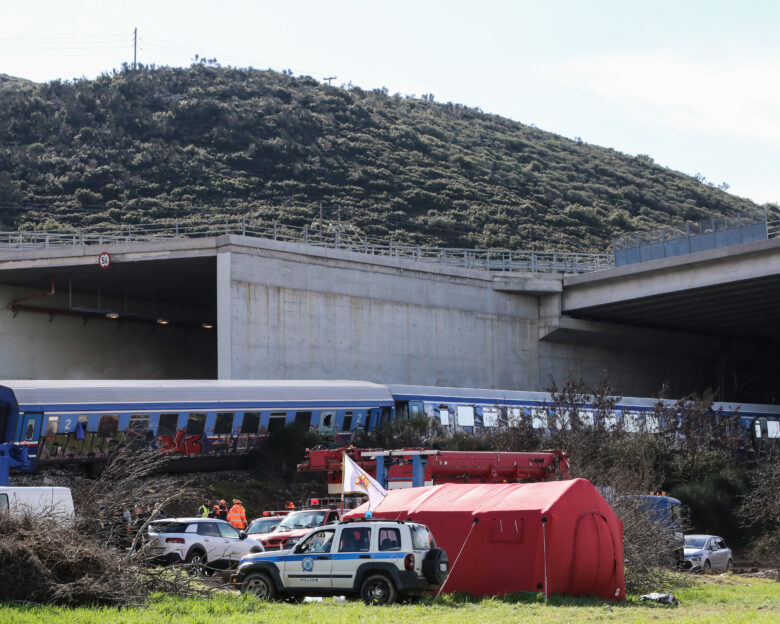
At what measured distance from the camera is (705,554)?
26.8 meters

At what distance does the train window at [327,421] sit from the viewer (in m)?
35.8

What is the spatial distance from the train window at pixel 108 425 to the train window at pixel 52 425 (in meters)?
1.34

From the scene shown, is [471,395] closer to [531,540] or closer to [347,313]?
[347,313]

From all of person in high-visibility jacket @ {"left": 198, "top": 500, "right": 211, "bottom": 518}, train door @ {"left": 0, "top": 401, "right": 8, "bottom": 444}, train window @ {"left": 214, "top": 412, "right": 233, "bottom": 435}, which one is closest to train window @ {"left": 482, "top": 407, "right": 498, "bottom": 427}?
train window @ {"left": 214, "top": 412, "right": 233, "bottom": 435}

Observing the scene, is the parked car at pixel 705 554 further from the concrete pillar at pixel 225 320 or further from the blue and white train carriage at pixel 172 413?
the concrete pillar at pixel 225 320

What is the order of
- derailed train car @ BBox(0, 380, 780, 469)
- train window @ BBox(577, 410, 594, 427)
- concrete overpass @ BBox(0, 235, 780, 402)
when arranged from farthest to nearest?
concrete overpass @ BBox(0, 235, 780, 402)
train window @ BBox(577, 410, 594, 427)
derailed train car @ BBox(0, 380, 780, 469)

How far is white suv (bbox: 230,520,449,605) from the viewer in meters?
16.4

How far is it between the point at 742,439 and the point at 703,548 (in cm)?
1773

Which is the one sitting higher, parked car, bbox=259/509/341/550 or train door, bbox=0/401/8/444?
train door, bbox=0/401/8/444

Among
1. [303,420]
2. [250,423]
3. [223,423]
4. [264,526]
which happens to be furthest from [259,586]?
[303,420]

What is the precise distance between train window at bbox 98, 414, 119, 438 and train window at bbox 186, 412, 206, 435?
240 cm

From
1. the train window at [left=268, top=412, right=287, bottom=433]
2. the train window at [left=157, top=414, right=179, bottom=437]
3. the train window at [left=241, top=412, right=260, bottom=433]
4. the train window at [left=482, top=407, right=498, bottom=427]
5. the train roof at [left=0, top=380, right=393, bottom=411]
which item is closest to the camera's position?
the train roof at [left=0, top=380, right=393, bottom=411]

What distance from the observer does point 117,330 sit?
171 ft

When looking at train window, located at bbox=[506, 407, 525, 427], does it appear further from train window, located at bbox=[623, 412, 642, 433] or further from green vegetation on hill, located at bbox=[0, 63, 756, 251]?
green vegetation on hill, located at bbox=[0, 63, 756, 251]
